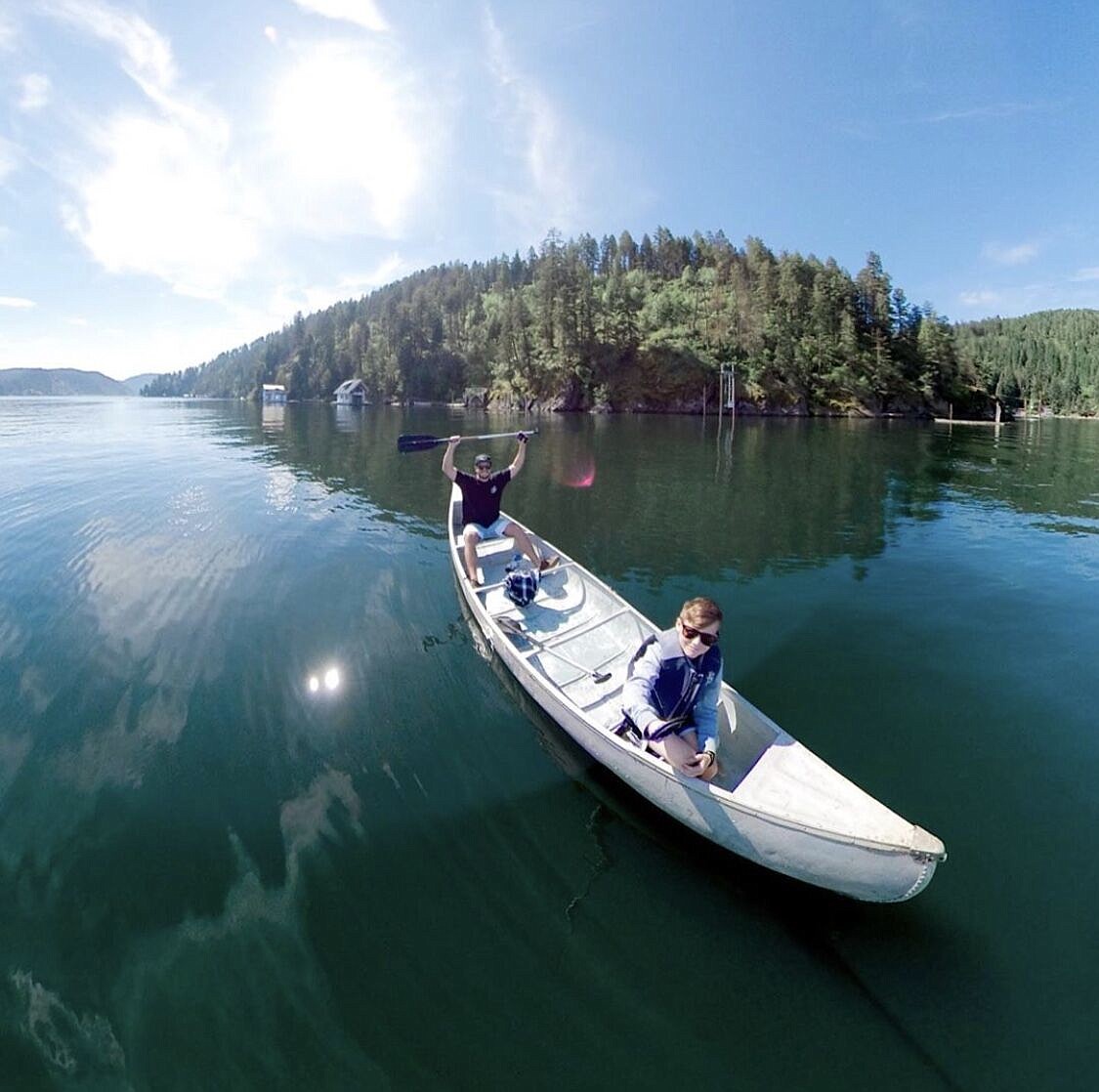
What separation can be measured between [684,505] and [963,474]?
17663mm

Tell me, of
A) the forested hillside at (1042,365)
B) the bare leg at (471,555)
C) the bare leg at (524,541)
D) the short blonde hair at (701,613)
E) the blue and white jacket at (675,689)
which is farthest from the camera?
the forested hillside at (1042,365)

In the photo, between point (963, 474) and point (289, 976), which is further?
point (963, 474)

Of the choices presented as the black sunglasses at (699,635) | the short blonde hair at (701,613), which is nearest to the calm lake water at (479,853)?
the black sunglasses at (699,635)

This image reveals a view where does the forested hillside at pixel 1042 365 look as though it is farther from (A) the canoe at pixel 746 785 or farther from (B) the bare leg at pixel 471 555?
(A) the canoe at pixel 746 785

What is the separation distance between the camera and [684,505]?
18875mm

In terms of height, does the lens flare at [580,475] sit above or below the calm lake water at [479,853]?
above

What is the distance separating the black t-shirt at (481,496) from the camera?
11219 mm

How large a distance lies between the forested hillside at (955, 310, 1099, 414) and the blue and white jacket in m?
111

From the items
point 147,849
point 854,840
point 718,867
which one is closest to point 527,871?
point 718,867

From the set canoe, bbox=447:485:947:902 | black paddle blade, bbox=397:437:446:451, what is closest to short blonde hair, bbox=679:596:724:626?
canoe, bbox=447:485:947:902

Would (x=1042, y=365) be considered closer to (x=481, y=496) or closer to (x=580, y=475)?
(x=580, y=475)

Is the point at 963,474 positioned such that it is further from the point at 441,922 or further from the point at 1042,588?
the point at 441,922

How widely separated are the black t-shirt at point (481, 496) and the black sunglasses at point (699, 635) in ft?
23.1

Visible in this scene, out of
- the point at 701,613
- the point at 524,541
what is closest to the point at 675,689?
the point at 701,613
